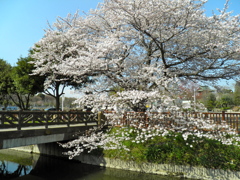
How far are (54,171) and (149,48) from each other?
920 cm

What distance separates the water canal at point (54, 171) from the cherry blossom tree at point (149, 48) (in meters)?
3.68

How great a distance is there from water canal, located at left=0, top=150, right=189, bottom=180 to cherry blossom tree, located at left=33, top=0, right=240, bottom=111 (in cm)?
368

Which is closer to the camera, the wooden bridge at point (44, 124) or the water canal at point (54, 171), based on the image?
the wooden bridge at point (44, 124)

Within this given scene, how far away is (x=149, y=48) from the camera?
462 inches

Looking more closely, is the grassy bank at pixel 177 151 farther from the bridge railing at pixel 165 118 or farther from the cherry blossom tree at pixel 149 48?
the cherry blossom tree at pixel 149 48

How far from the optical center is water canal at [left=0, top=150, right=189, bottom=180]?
10.4 meters

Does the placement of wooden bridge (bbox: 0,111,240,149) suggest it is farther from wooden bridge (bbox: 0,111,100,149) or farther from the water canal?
the water canal

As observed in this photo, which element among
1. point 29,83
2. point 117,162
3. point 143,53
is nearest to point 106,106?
point 117,162

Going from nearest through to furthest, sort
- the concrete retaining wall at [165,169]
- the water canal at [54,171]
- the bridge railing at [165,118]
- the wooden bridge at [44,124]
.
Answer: the concrete retaining wall at [165,169]
the wooden bridge at [44,124]
the bridge railing at [165,118]
the water canal at [54,171]

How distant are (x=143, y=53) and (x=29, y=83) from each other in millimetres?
12736

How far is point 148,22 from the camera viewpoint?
9672 millimetres

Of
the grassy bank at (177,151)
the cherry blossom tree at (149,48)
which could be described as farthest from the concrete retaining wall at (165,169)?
the cherry blossom tree at (149,48)

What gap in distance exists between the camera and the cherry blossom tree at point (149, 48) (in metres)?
9.52

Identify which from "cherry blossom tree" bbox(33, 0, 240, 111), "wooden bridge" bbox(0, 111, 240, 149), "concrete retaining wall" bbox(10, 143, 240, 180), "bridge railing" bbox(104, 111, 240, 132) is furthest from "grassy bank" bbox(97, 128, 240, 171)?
"cherry blossom tree" bbox(33, 0, 240, 111)
